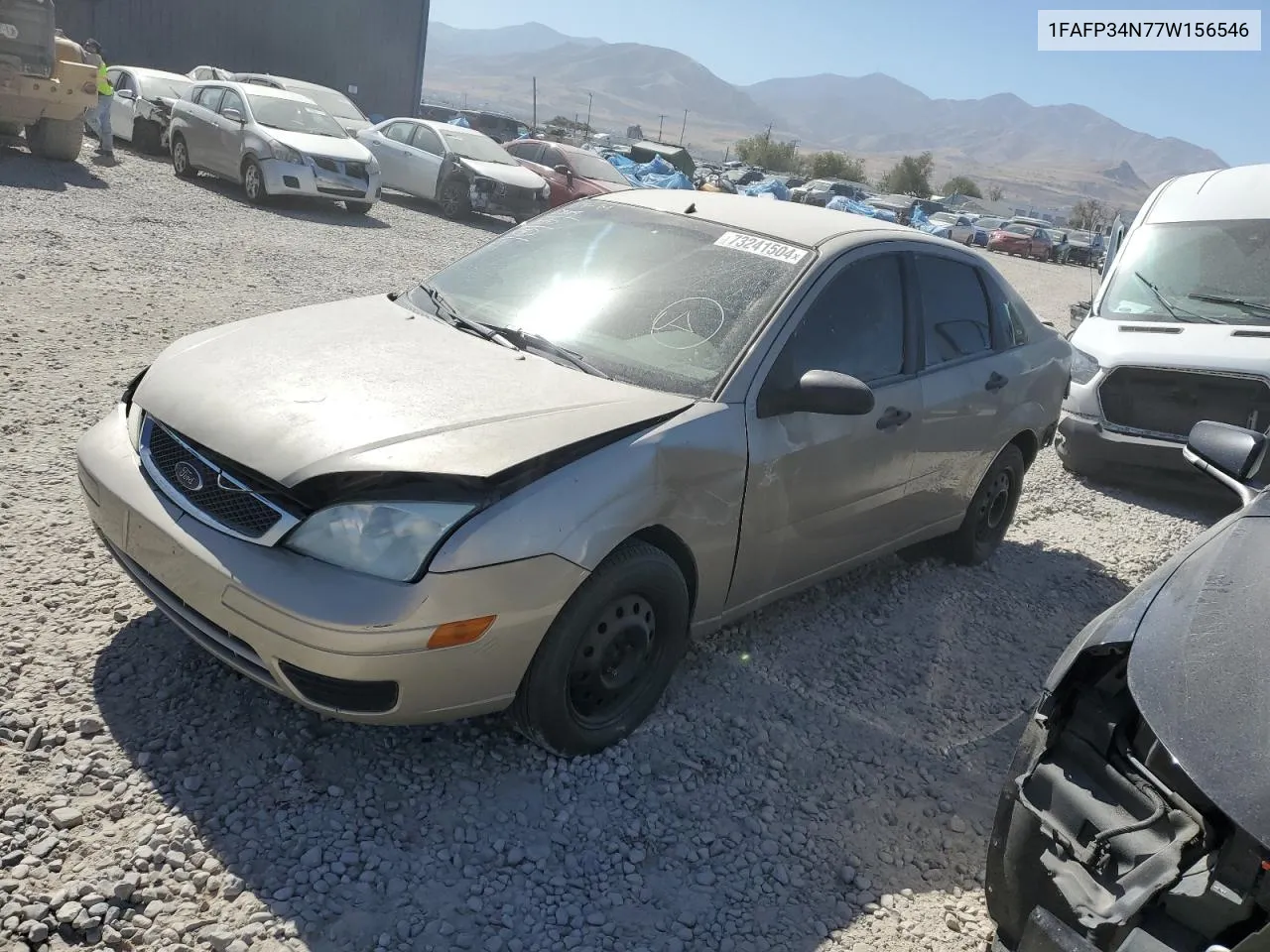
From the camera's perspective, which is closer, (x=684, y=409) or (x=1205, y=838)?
(x=1205, y=838)

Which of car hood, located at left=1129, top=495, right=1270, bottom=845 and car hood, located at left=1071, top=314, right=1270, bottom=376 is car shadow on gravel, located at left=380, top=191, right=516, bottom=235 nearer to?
car hood, located at left=1071, top=314, right=1270, bottom=376

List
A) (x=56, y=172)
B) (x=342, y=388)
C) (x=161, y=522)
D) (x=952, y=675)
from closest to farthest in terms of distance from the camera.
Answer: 1. (x=161, y=522)
2. (x=342, y=388)
3. (x=952, y=675)
4. (x=56, y=172)

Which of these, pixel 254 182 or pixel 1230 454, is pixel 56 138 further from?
pixel 1230 454

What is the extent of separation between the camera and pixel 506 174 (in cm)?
1656

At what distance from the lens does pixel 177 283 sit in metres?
8.61

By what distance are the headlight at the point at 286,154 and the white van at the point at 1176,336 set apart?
1027cm

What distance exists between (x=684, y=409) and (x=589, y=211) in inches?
58.5

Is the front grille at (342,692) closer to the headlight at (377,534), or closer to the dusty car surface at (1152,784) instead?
the headlight at (377,534)

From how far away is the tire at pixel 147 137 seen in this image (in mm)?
16375

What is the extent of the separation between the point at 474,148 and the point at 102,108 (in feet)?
18.6

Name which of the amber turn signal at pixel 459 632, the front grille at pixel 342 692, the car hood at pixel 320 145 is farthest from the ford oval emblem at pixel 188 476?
the car hood at pixel 320 145

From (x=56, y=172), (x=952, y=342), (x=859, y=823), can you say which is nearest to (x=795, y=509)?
(x=859, y=823)

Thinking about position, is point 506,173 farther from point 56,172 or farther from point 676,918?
point 676,918

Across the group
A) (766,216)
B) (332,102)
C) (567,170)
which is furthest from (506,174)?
(766,216)
